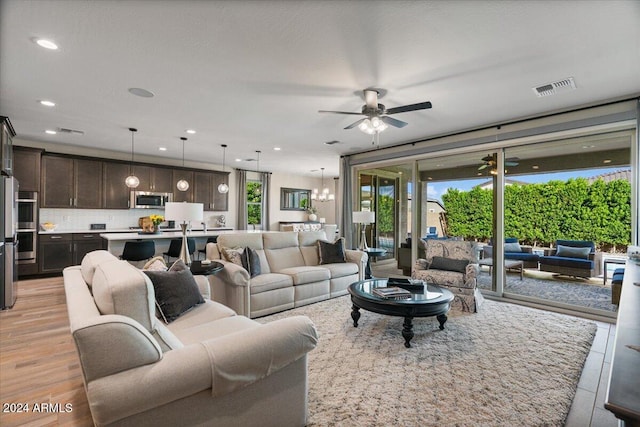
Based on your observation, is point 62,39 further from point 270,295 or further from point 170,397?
point 270,295

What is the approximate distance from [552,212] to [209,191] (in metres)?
8.11

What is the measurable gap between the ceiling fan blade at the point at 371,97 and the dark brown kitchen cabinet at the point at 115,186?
6.08m

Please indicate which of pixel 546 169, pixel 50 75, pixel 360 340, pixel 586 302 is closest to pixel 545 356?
pixel 360 340

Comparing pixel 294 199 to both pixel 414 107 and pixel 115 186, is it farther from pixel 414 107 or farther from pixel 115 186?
pixel 414 107

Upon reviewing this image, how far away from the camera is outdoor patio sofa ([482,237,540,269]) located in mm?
6312

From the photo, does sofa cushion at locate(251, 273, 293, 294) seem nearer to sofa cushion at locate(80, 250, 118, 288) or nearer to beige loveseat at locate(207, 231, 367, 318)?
beige loveseat at locate(207, 231, 367, 318)

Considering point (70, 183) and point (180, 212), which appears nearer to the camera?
point (180, 212)

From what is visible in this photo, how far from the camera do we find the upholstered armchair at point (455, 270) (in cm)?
402

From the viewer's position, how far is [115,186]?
22.6 ft

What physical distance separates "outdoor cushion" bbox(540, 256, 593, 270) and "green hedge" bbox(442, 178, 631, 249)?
53 cm

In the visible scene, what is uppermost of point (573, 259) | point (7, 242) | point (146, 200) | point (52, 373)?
point (146, 200)

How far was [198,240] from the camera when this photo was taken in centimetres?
609

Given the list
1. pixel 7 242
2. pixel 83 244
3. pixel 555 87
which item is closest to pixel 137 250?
pixel 7 242

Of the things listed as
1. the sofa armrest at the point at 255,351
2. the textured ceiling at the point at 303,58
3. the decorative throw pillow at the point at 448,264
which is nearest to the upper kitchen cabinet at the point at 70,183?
the textured ceiling at the point at 303,58
